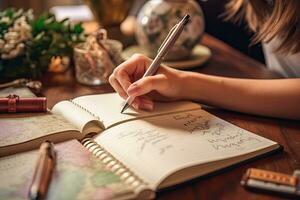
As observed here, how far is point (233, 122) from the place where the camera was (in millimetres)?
793

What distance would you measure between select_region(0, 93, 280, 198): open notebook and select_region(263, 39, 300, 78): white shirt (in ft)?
1.34

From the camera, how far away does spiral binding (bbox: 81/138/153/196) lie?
54cm

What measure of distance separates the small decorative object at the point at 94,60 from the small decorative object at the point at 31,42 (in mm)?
61

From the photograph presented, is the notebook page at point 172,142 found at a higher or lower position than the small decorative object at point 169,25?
lower

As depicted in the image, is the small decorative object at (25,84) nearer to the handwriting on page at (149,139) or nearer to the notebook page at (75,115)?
the notebook page at (75,115)

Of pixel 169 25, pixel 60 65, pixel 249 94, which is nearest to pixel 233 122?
pixel 249 94

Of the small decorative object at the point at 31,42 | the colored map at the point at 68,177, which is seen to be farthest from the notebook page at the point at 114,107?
the small decorative object at the point at 31,42

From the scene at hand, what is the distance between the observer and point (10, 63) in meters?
0.98

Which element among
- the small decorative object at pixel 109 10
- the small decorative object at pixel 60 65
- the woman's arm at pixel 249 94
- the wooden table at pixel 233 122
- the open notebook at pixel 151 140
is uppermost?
the small decorative object at pixel 109 10

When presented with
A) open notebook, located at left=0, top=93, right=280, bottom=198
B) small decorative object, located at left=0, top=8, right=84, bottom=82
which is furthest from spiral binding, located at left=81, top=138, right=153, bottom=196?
small decorative object, located at left=0, top=8, right=84, bottom=82

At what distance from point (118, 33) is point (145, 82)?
525 mm

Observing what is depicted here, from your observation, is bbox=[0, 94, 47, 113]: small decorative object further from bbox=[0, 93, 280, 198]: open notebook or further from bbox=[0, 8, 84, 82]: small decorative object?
bbox=[0, 8, 84, 82]: small decorative object

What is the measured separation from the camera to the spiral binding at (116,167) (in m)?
0.54

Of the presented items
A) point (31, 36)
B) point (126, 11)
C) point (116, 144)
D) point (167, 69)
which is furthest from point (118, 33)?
point (116, 144)
